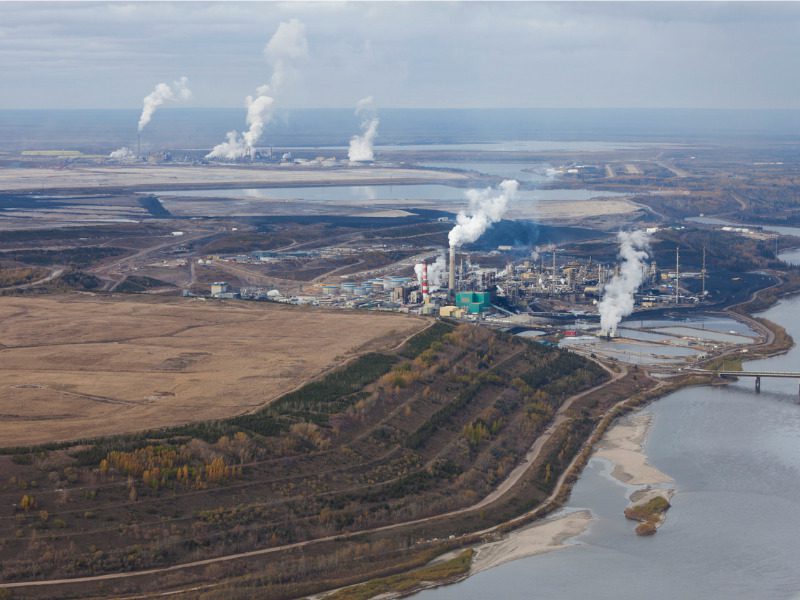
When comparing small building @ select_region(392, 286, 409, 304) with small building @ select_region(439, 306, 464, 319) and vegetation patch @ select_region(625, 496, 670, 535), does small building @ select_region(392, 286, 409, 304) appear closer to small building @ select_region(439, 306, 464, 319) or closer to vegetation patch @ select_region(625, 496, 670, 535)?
small building @ select_region(439, 306, 464, 319)

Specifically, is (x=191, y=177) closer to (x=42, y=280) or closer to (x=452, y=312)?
(x=42, y=280)

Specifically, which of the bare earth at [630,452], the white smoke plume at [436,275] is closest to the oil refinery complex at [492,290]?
the white smoke plume at [436,275]

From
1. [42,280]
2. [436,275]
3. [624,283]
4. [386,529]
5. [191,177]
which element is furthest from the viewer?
[191,177]

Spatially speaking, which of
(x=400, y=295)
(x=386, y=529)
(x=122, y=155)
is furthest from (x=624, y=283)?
(x=122, y=155)

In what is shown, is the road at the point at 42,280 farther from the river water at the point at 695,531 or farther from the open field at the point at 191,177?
the open field at the point at 191,177

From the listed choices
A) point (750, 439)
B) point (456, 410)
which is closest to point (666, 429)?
point (750, 439)

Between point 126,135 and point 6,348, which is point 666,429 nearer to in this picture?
→ point 6,348
